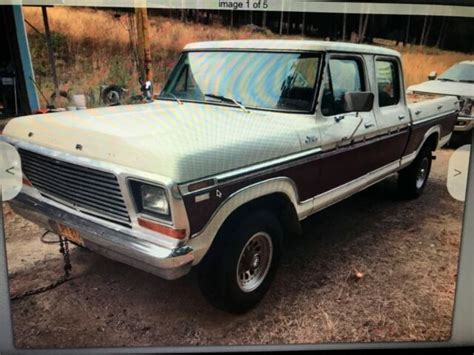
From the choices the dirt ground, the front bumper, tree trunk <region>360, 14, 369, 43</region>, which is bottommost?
the dirt ground

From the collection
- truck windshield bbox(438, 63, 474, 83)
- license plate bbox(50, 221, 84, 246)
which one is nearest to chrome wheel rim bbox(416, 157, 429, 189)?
truck windshield bbox(438, 63, 474, 83)

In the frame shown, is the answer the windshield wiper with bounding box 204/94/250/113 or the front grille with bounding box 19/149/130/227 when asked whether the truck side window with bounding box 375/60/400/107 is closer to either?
the windshield wiper with bounding box 204/94/250/113

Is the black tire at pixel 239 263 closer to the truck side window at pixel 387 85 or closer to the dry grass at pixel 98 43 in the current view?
the dry grass at pixel 98 43

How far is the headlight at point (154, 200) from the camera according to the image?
5.90 feet

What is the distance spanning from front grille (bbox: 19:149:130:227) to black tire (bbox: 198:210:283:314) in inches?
19.1

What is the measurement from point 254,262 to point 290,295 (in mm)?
303

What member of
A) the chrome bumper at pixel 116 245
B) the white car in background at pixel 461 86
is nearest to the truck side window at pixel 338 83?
the white car in background at pixel 461 86

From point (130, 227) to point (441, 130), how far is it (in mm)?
2137

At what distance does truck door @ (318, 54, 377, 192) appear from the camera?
246cm

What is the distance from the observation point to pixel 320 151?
2.42 metres

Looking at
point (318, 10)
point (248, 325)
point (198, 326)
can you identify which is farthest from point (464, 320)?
point (318, 10)

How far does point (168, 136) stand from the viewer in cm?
193

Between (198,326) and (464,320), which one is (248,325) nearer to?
(198,326)

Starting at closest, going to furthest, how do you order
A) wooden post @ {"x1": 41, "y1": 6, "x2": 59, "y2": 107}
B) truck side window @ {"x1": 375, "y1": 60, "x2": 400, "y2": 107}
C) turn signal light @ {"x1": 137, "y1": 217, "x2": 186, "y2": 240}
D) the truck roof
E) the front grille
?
turn signal light @ {"x1": 137, "y1": 217, "x2": 186, "y2": 240}, the front grille, wooden post @ {"x1": 41, "y1": 6, "x2": 59, "y2": 107}, the truck roof, truck side window @ {"x1": 375, "y1": 60, "x2": 400, "y2": 107}
